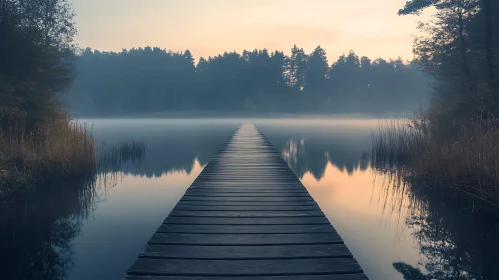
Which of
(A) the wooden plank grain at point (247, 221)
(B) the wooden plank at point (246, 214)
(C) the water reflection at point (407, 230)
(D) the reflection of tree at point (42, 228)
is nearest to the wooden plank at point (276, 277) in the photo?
(A) the wooden plank grain at point (247, 221)

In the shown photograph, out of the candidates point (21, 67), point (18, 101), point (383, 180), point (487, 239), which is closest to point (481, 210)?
point (487, 239)

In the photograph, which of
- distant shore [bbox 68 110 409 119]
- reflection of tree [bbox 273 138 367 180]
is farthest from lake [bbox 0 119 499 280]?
distant shore [bbox 68 110 409 119]

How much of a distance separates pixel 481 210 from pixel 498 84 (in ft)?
22.7

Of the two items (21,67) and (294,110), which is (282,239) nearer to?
(21,67)

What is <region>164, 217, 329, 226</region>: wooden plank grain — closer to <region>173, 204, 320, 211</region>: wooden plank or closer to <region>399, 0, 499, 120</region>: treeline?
<region>173, 204, 320, 211</region>: wooden plank

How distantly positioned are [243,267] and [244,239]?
0.58 m

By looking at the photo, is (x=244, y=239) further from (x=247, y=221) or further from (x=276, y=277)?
(x=276, y=277)

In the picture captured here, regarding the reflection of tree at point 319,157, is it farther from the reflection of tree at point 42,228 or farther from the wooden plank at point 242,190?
the reflection of tree at point 42,228

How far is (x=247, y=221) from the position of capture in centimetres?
391

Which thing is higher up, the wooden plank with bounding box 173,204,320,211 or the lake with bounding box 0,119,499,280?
the wooden plank with bounding box 173,204,320,211

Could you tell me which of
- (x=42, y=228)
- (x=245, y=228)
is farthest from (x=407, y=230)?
(x=42, y=228)

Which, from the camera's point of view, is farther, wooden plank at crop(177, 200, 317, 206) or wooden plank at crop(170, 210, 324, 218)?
wooden plank at crop(177, 200, 317, 206)

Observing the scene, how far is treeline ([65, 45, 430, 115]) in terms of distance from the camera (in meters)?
61.2

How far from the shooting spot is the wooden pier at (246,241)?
A: 8.70 ft
